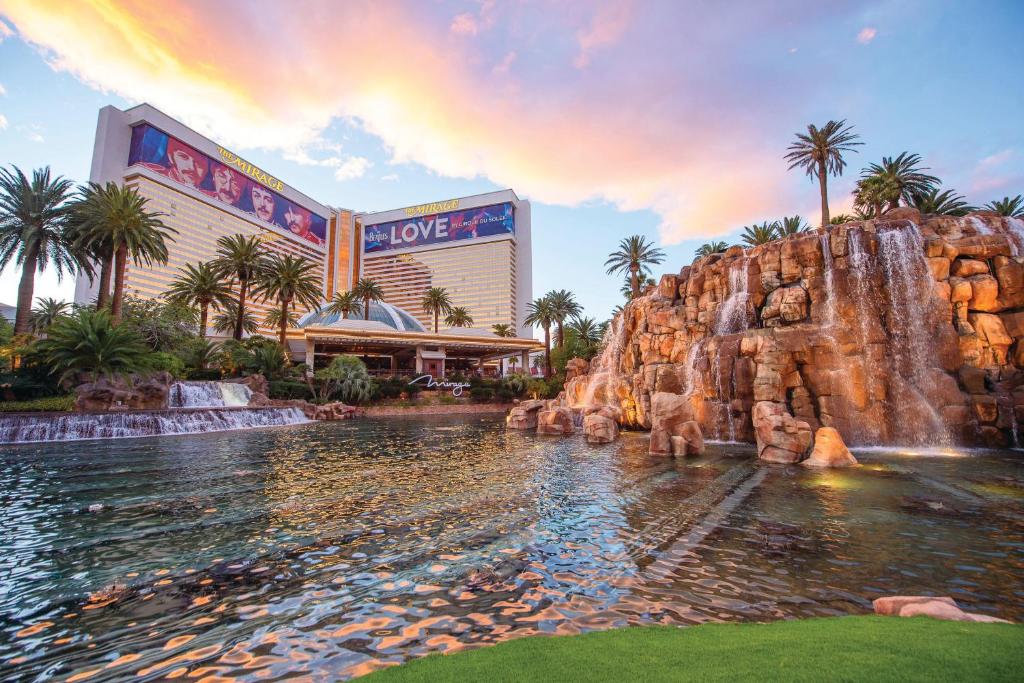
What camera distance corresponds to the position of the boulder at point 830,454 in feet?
45.8

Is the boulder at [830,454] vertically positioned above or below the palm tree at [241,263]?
below

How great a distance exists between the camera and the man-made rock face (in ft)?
60.0

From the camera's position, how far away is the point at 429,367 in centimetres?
7606

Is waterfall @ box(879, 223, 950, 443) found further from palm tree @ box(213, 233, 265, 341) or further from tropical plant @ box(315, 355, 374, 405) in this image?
palm tree @ box(213, 233, 265, 341)

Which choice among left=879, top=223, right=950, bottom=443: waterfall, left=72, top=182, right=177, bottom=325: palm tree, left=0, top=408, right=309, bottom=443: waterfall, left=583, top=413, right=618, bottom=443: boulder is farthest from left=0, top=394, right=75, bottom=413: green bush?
left=879, top=223, right=950, bottom=443: waterfall

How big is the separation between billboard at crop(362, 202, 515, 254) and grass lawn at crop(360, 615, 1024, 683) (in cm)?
15338

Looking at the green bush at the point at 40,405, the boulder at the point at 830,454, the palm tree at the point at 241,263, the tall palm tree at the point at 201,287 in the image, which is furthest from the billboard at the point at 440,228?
the boulder at the point at 830,454

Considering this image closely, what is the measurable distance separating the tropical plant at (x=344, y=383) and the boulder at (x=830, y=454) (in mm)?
41209

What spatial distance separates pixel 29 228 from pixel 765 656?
48571mm

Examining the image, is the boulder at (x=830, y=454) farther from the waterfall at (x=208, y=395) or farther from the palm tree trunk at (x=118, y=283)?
the palm tree trunk at (x=118, y=283)

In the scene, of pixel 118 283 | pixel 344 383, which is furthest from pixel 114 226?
pixel 344 383

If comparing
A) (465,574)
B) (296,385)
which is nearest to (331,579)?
(465,574)

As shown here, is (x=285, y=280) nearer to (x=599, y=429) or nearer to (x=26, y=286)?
(x=26, y=286)

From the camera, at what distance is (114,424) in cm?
2369
